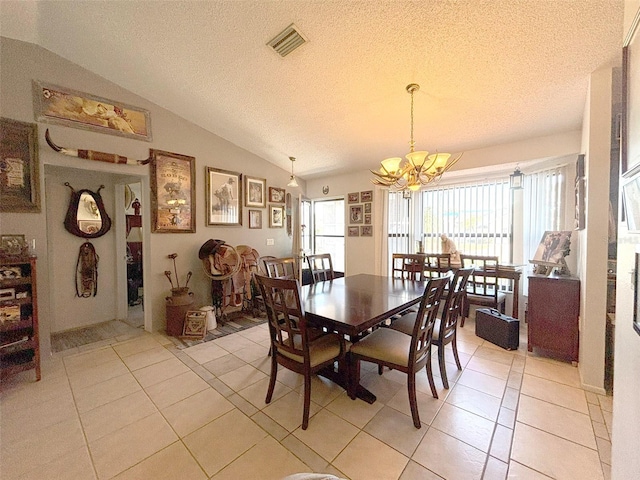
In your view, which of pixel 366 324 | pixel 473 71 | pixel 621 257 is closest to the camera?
pixel 621 257

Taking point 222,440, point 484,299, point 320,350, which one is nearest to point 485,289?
point 484,299

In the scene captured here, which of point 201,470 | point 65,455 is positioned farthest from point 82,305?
point 201,470

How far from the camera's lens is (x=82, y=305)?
3547 mm

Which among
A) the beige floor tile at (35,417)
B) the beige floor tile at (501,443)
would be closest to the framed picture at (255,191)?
the beige floor tile at (35,417)

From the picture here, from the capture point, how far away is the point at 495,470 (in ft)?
4.58

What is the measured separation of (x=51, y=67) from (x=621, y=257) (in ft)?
15.9

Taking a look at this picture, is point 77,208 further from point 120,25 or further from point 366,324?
point 366,324

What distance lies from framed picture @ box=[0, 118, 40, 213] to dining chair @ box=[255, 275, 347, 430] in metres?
2.65

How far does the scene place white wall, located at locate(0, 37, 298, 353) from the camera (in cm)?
249

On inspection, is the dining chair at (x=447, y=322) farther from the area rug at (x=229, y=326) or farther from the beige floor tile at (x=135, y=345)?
the beige floor tile at (x=135, y=345)

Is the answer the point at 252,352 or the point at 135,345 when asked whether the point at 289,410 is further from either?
the point at 135,345

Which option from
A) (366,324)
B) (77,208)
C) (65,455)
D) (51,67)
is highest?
(51,67)

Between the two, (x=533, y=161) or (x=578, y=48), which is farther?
(x=533, y=161)

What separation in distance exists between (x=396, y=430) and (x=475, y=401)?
0.76 meters
